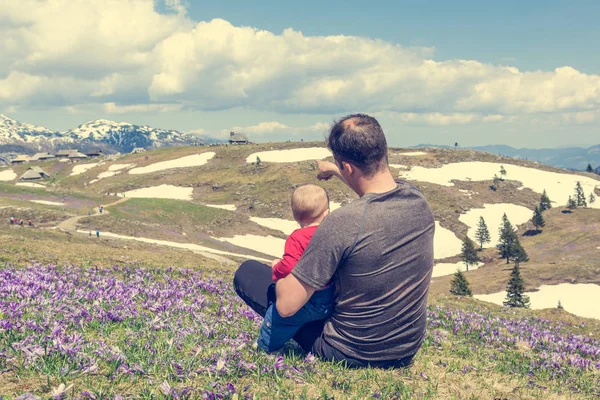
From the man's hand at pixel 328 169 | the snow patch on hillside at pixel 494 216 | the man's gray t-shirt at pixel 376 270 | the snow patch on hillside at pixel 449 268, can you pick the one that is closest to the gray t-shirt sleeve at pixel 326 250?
the man's gray t-shirt at pixel 376 270

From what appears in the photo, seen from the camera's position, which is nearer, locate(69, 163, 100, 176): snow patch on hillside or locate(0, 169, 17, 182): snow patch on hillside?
locate(69, 163, 100, 176): snow patch on hillside

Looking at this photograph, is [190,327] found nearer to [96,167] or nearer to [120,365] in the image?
[120,365]

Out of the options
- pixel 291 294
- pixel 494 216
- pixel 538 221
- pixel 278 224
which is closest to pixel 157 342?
pixel 291 294

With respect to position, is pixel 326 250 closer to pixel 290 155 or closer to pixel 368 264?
pixel 368 264

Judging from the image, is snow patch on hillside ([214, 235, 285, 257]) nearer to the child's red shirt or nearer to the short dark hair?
the child's red shirt

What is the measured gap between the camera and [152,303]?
9.81 meters

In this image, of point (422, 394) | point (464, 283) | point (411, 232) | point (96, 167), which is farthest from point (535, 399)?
point (96, 167)

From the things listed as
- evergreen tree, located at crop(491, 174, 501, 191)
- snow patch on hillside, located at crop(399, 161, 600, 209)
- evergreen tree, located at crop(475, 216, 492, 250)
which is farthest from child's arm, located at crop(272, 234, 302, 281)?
evergreen tree, located at crop(491, 174, 501, 191)

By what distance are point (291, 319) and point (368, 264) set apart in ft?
4.86

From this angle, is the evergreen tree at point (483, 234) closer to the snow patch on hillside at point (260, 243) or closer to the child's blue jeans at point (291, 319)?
the snow patch on hillside at point (260, 243)

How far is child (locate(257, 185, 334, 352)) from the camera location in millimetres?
5878

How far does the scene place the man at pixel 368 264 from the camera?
214 inches

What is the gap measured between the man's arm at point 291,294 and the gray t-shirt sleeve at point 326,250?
0.40ft

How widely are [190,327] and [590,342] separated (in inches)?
446
